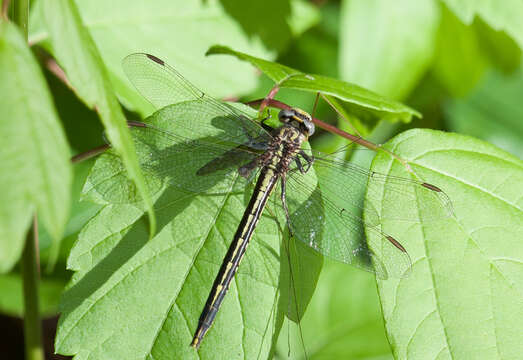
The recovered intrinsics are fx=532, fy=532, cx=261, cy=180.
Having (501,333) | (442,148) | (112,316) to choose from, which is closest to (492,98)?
(442,148)

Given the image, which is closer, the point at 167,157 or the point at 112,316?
the point at 112,316

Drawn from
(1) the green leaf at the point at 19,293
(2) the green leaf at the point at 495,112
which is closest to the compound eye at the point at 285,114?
(1) the green leaf at the point at 19,293

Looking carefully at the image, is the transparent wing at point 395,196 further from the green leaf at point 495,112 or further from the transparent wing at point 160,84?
the green leaf at point 495,112

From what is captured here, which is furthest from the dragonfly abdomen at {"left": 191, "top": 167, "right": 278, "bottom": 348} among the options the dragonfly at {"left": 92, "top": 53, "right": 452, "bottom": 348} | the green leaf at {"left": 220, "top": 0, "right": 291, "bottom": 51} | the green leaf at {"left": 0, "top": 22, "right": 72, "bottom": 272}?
the green leaf at {"left": 220, "top": 0, "right": 291, "bottom": 51}

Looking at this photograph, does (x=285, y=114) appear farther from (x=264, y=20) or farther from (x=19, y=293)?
(x=19, y=293)

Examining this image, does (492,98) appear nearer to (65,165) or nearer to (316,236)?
(316,236)

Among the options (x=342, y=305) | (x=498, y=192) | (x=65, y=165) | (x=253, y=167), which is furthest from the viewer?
(x=342, y=305)
